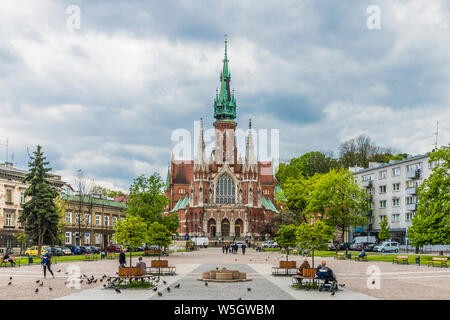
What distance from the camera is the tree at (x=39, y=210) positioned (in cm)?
5147

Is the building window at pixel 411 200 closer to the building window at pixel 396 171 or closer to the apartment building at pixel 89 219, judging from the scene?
the building window at pixel 396 171

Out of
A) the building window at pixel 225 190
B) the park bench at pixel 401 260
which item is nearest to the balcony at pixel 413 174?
the park bench at pixel 401 260

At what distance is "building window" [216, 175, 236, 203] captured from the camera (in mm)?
111438

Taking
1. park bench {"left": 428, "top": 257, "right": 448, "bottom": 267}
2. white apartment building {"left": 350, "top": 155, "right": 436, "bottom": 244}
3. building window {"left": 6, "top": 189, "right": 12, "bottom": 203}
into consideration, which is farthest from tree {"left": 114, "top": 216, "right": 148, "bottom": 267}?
white apartment building {"left": 350, "top": 155, "right": 436, "bottom": 244}

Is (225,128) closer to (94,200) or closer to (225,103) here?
(225,103)

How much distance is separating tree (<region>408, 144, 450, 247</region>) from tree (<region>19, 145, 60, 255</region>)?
119 ft

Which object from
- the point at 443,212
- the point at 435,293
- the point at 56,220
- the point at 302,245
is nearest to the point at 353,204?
the point at 443,212

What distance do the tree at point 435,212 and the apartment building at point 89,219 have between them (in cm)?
4519

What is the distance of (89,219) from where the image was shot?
8331 centimetres

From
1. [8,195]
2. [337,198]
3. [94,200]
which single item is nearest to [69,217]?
[94,200]

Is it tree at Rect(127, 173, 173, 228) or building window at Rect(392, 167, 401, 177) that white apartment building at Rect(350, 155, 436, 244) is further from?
tree at Rect(127, 173, 173, 228)

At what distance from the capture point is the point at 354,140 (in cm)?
10212

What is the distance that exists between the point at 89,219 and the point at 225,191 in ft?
121
